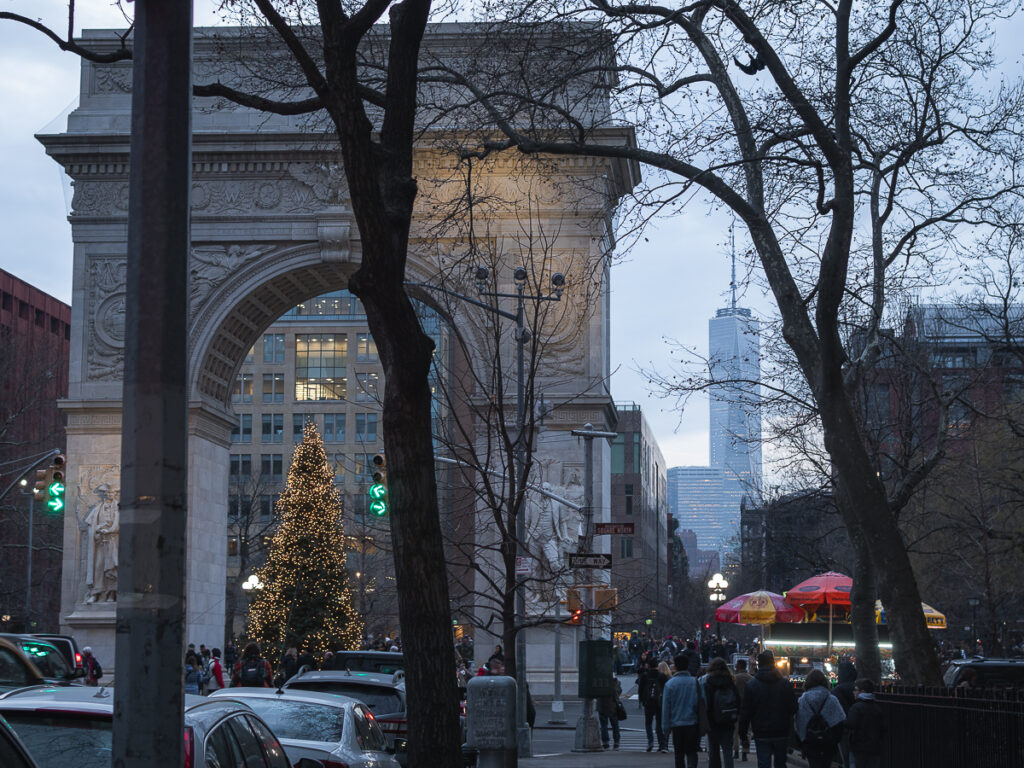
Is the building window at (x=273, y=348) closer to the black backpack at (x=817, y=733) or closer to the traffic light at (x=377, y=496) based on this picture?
the traffic light at (x=377, y=496)

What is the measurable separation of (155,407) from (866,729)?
1149cm


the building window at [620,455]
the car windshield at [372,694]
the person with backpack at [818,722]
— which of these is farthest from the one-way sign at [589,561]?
the building window at [620,455]

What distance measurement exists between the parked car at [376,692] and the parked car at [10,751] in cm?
1145

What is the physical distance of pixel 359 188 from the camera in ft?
31.7

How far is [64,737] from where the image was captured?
7332 millimetres

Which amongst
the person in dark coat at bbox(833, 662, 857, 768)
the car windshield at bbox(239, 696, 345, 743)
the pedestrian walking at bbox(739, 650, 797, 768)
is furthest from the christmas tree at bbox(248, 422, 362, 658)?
the car windshield at bbox(239, 696, 345, 743)

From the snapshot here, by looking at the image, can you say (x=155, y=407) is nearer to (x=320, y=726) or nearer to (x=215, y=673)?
(x=320, y=726)

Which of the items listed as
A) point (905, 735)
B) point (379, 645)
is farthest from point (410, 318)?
point (379, 645)

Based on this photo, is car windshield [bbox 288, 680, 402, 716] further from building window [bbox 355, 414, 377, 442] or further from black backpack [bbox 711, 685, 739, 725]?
building window [bbox 355, 414, 377, 442]

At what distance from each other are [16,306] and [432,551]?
83636 mm

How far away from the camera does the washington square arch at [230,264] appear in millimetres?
36062

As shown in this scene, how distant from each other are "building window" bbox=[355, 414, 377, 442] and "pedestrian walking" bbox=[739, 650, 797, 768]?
72.4 metres

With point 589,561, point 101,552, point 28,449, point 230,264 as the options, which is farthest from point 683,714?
point 28,449

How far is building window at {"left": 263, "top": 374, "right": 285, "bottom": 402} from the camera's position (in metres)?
92.8
